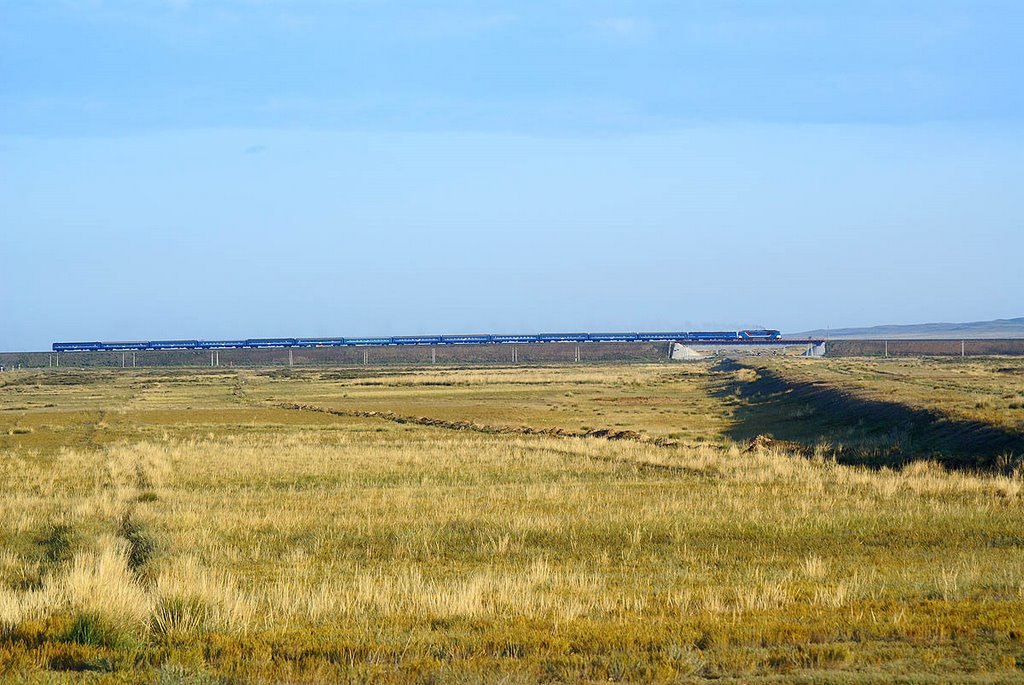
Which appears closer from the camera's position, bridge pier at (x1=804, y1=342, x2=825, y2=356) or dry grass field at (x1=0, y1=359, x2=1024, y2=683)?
dry grass field at (x1=0, y1=359, x2=1024, y2=683)

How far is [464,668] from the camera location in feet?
29.1

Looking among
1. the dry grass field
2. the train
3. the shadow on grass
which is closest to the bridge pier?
the train

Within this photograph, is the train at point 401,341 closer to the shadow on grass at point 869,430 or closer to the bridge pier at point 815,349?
the bridge pier at point 815,349

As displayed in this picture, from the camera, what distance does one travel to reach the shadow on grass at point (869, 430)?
94.1 feet

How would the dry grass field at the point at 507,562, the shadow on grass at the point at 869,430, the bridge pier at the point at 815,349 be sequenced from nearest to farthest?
the dry grass field at the point at 507,562
the shadow on grass at the point at 869,430
the bridge pier at the point at 815,349

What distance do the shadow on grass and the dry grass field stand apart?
47cm

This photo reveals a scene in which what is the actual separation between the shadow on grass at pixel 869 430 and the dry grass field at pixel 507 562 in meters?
0.47

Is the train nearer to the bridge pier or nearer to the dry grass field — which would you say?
the bridge pier

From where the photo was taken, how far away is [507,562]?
14.8 m

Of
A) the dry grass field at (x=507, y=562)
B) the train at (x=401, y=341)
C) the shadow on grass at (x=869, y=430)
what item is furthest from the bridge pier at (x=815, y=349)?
the dry grass field at (x=507, y=562)

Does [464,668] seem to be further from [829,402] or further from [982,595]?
Result: [829,402]

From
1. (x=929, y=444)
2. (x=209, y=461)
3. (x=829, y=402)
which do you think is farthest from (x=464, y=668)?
(x=829, y=402)

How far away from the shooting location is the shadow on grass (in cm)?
2867

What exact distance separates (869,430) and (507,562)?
90.3 feet
